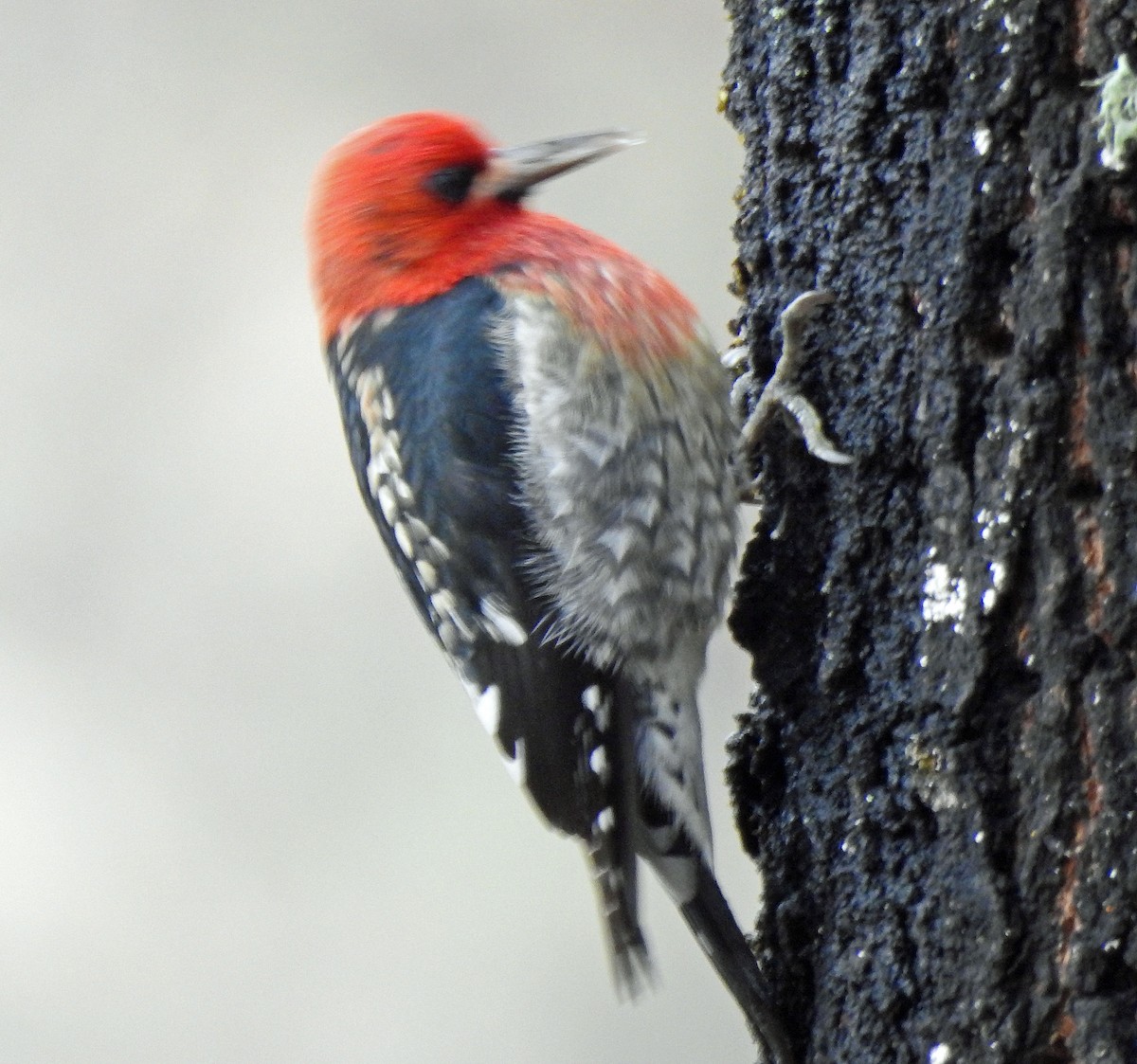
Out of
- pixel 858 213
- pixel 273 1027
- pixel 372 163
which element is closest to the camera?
pixel 858 213

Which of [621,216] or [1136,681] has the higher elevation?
[621,216]

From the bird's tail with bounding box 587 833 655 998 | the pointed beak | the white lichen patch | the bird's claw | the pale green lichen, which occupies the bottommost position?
the bird's tail with bounding box 587 833 655 998

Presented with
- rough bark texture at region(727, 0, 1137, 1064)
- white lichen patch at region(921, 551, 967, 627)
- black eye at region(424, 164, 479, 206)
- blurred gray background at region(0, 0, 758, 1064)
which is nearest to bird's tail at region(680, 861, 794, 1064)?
rough bark texture at region(727, 0, 1137, 1064)

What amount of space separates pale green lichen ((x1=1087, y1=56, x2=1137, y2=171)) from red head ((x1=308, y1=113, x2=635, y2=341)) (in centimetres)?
114

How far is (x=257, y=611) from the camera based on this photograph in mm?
4621

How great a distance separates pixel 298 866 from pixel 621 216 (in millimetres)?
2027

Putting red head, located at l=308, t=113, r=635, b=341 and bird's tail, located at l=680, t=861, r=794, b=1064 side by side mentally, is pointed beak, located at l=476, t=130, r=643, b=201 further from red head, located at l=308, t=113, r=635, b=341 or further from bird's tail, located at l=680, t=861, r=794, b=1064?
bird's tail, located at l=680, t=861, r=794, b=1064

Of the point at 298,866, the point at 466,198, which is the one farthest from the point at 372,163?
the point at 298,866

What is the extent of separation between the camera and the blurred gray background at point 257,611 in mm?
4340

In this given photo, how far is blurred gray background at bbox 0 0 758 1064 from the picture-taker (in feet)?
14.2

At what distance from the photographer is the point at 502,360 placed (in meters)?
2.45

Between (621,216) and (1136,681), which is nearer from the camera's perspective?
(1136,681)

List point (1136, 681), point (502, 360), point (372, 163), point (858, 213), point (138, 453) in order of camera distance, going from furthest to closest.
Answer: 1. point (138, 453)
2. point (372, 163)
3. point (502, 360)
4. point (858, 213)
5. point (1136, 681)

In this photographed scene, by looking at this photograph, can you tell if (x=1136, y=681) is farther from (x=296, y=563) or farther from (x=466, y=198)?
(x=296, y=563)
